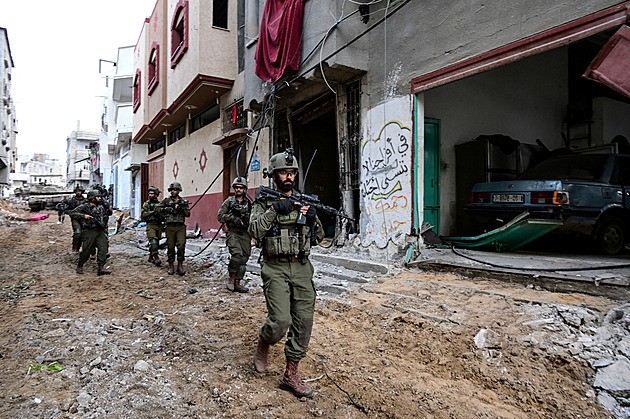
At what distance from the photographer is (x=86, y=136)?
60688mm

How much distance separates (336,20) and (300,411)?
6.37 meters

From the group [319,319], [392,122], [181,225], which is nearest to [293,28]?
[392,122]

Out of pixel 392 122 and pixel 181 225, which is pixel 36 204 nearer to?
pixel 181 225

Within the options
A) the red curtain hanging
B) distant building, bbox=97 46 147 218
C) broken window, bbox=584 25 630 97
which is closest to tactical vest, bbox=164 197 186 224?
the red curtain hanging

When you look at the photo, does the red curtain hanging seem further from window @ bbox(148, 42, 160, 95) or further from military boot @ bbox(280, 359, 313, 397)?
window @ bbox(148, 42, 160, 95)

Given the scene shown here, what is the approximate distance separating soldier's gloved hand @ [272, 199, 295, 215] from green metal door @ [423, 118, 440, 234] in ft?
15.5

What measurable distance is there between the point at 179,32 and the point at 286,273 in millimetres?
13497

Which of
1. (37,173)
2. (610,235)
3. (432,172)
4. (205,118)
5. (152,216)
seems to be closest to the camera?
(610,235)

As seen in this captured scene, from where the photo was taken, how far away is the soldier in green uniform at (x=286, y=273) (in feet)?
9.59

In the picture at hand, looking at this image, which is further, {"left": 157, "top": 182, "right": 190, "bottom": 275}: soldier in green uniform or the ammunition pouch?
{"left": 157, "top": 182, "right": 190, "bottom": 275}: soldier in green uniform

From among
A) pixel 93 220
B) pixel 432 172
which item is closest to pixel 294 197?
pixel 432 172

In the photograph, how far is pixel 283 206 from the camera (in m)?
3.09

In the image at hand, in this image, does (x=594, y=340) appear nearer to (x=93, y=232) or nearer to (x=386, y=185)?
(x=386, y=185)

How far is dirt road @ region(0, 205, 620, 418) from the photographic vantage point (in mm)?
2643
